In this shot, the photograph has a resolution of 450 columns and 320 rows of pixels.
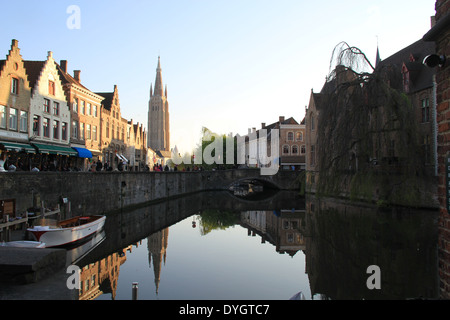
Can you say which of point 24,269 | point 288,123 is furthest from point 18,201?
point 288,123

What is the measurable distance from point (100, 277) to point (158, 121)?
115 meters

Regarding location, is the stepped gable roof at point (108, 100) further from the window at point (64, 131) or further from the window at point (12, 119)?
the window at point (12, 119)

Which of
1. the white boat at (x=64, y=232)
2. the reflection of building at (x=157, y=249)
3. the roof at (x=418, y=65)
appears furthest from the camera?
the roof at (x=418, y=65)

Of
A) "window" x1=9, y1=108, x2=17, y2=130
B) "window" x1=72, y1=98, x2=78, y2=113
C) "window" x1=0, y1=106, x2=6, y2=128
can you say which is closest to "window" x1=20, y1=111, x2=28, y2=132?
"window" x1=9, y1=108, x2=17, y2=130

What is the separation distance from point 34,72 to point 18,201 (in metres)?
15.5

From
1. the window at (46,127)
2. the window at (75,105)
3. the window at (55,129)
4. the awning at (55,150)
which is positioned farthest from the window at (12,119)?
the window at (75,105)

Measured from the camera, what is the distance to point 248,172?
53.0 meters

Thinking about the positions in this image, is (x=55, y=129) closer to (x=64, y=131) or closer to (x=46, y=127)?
(x=64, y=131)

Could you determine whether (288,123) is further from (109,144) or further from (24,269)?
(24,269)

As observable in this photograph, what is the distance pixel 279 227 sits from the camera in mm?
22047

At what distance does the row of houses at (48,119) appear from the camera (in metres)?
23.3

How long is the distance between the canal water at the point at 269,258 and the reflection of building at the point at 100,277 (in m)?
0.03

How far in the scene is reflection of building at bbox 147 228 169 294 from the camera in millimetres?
12291
